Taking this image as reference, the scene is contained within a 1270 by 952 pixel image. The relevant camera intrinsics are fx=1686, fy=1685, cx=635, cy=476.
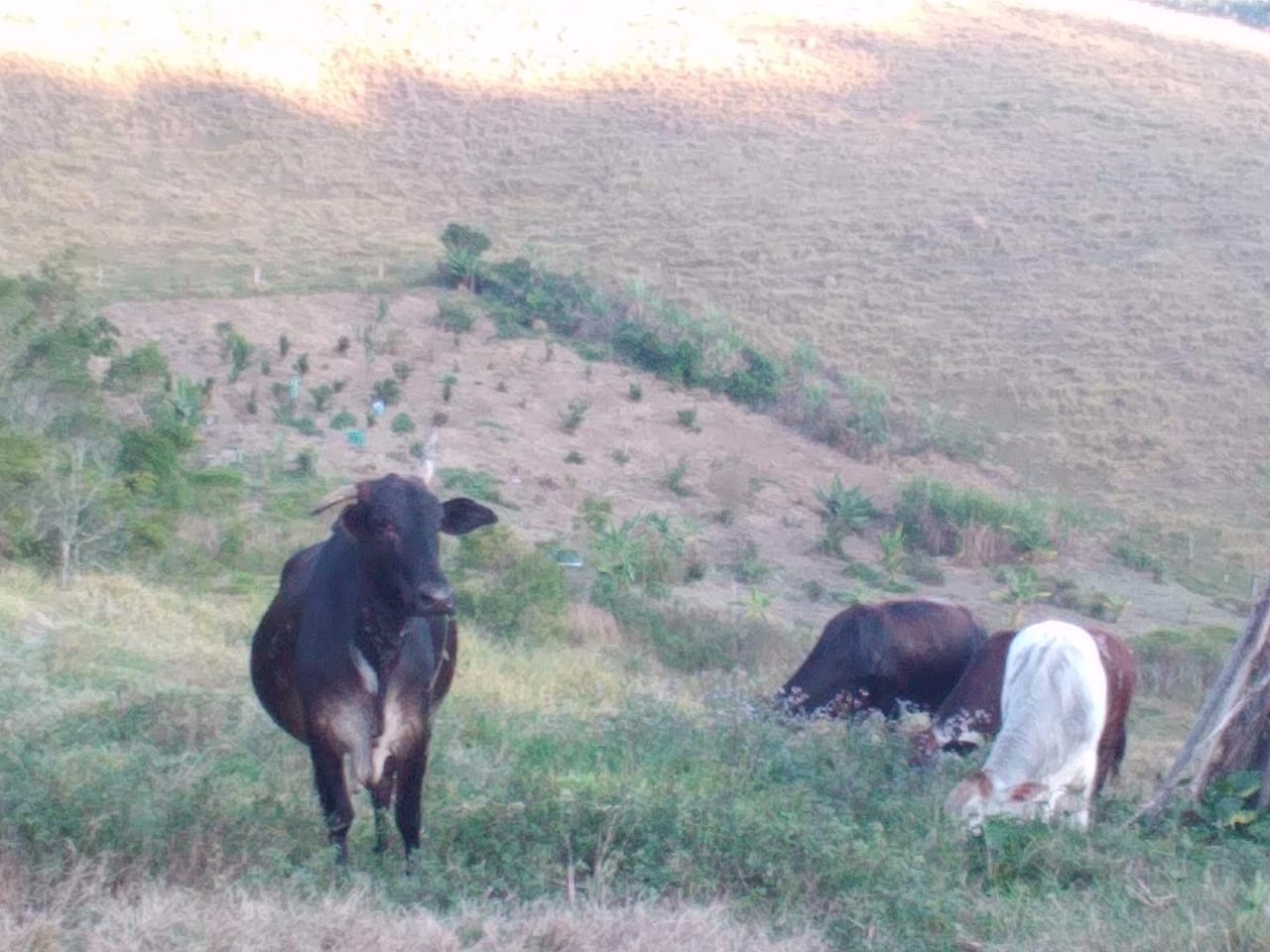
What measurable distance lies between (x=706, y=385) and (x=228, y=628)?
21.4m

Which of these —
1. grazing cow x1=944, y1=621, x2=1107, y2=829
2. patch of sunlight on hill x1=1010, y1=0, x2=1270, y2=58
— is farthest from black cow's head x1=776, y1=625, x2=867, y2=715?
patch of sunlight on hill x1=1010, y1=0, x2=1270, y2=58

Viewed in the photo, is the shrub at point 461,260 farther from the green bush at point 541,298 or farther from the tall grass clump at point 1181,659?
the tall grass clump at point 1181,659

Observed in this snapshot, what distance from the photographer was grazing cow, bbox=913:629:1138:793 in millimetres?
8109

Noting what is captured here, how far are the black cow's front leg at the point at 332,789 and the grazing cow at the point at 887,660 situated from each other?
177 inches

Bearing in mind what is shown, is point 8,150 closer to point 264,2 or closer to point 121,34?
point 121,34

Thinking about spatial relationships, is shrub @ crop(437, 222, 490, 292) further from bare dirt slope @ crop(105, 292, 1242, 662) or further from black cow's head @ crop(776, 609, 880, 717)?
black cow's head @ crop(776, 609, 880, 717)

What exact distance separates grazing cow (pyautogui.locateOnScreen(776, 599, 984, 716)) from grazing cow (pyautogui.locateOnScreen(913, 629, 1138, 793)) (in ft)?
3.37

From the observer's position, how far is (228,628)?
1347cm

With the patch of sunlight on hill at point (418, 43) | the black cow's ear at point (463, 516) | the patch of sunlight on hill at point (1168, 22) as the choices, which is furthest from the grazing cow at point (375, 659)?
the patch of sunlight on hill at point (1168, 22)

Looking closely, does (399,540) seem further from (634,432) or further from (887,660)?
(634,432)

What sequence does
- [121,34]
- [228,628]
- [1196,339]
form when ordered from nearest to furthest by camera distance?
1. [228,628]
2. [1196,339]
3. [121,34]

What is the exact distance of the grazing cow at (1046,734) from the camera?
7012 millimetres

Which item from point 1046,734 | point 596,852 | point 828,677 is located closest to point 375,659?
point 596,852

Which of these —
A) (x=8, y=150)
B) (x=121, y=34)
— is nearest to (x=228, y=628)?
(x=8, y=150)
